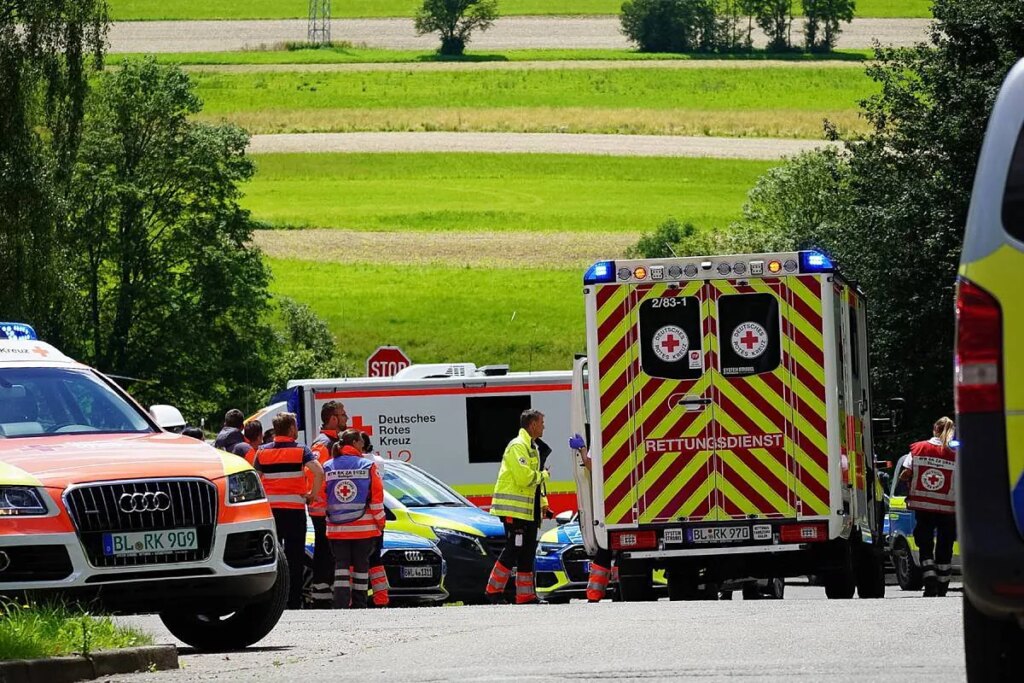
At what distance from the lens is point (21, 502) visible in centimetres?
1080

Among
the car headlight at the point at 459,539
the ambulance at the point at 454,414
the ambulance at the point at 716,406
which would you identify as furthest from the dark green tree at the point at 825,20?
the ambulance at the point at 716,406

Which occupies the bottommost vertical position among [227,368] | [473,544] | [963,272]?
[227,368]

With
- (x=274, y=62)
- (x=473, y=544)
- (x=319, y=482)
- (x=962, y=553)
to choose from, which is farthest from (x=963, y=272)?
(x=274, y=62)

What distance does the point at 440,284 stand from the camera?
252 feet

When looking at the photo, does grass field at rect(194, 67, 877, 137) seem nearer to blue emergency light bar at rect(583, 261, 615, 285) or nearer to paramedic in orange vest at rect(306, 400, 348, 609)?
paramedic in orange vest at rect(306, 400, 348, 609)

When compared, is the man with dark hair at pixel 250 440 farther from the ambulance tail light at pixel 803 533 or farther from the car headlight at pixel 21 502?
the car headlight at pixel 21 502

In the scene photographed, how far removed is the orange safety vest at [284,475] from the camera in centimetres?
1822

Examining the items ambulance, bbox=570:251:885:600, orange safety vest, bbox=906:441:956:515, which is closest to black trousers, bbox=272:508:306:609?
ambulance, bbox=570:251:885:600

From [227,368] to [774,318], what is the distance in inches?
1785

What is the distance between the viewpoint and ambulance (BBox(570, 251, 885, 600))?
1695cm

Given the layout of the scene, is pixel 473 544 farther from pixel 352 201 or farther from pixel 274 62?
pixel 274 62

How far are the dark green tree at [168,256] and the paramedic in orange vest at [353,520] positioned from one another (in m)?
41.9

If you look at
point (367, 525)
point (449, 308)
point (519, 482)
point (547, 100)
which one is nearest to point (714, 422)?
point (519, 482)

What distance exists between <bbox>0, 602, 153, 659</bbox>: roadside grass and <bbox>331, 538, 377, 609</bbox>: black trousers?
7.29 m
